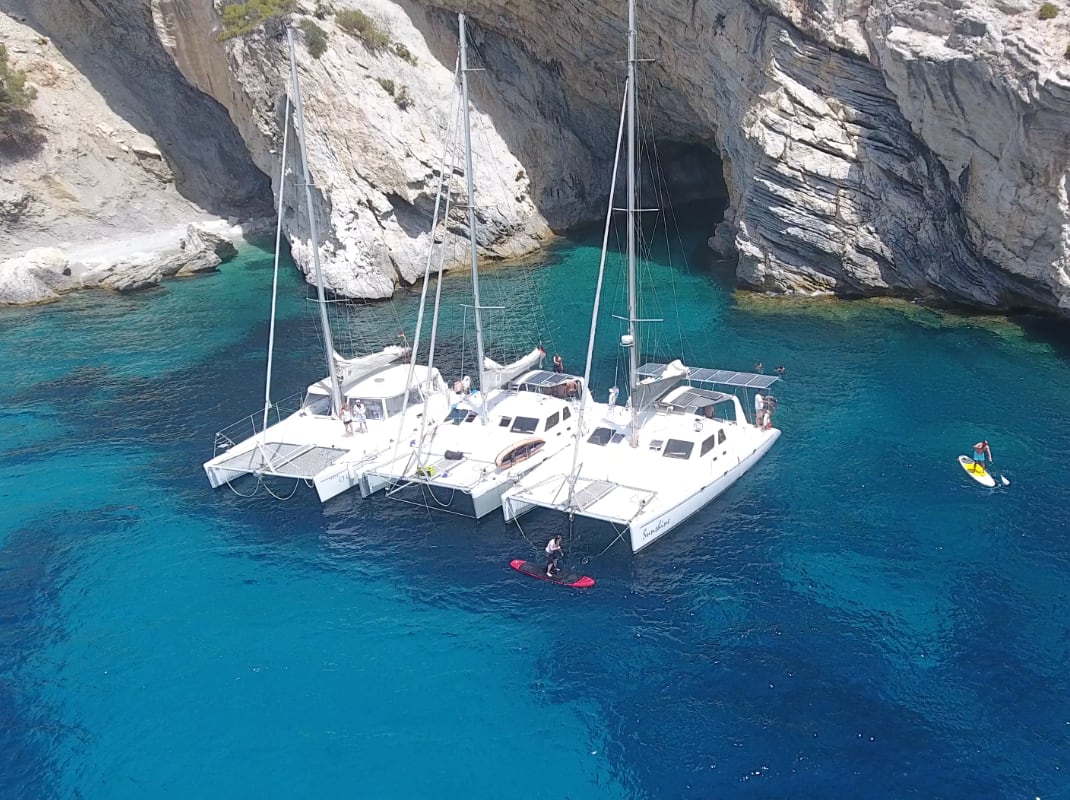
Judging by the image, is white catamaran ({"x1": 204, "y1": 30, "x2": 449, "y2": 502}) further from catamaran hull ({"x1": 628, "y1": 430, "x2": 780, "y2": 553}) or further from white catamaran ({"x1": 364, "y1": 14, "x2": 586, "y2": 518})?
catamaran hull ({"x1": 628, "y1": 430, "x2": 780, "y2": 553})

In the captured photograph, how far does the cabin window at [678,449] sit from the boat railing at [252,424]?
1800cm

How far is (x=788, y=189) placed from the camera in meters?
49.6

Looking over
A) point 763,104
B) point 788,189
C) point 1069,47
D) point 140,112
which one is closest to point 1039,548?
point 1069,47

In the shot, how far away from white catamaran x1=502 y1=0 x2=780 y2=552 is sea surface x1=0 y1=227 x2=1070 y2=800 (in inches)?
48.1

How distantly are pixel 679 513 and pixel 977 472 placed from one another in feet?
38.6

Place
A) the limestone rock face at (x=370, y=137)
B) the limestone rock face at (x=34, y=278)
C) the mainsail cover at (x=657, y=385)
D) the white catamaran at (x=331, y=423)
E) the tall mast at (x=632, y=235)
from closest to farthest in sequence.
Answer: the tall mast at (x=632, y=235), the mainsail cover at (x=657, y=385), the white catamaran at (x=331, y=423), the limestone rock face at (x=370, y=137), the limestone rock face at (x=34, y=278)

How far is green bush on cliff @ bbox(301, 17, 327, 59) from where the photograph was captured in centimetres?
5772

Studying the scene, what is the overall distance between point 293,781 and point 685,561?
1370 cm

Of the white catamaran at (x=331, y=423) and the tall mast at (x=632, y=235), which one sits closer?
the tall mast at (x=632, y=235)

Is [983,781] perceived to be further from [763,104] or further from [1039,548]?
[763,104]

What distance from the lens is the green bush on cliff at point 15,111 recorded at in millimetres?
65750

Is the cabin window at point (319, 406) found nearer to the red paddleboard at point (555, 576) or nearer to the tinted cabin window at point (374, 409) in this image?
the tinted cabin window at point (374, 409)

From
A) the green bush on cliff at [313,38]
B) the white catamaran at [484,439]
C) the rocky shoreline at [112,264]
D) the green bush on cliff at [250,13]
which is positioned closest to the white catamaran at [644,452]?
the white catamaran at [484,439]

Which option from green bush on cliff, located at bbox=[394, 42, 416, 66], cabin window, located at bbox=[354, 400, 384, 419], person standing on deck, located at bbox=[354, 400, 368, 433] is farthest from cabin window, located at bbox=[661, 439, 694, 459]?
green bush on cliff, located at bbox=[394, 42, 416, 66]
